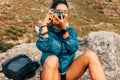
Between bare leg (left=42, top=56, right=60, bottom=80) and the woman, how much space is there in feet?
0.12

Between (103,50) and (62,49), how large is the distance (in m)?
2.84

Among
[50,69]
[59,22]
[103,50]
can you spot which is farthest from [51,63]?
[103,50]

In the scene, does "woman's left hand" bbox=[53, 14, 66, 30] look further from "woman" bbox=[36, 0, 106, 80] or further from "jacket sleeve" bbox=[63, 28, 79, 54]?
"jacket sleeve" bbox=[63, 28, 79, 54]

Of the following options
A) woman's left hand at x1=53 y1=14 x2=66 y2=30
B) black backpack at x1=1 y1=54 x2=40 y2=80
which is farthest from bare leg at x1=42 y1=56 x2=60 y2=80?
black backpack at x1=1 y1=54 x2=40 y2=80

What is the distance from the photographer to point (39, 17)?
58.2 meters

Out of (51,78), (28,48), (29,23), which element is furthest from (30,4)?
(51,78)

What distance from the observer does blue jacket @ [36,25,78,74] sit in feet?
28.3

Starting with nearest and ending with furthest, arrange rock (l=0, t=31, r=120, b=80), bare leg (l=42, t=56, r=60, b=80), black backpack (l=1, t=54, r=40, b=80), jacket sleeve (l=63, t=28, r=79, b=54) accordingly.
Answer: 1. bare leg (l=42, t=56, r=60, b=80)
2. jacket sleeve (l=63, t=28, r=79, b=54)
3. black backpack (l=1, t=54, r=40, b=80)
4. rock (l=0, t=31, r=120, b=80)

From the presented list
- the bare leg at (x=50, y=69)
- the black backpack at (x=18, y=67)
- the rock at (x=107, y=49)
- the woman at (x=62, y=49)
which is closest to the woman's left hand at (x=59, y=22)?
the woman at (x=62, y=49)

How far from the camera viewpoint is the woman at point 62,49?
8352 millimetres

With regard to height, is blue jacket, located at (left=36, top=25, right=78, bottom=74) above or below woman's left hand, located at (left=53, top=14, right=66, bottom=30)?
below

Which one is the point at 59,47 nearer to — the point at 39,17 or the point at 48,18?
the point at 48,18

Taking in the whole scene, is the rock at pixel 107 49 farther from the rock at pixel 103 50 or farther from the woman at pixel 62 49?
the woman at pixel 62 49

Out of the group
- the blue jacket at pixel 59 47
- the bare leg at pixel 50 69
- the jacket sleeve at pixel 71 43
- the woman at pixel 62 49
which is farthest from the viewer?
the jacket sleeve at pixel 71 43
